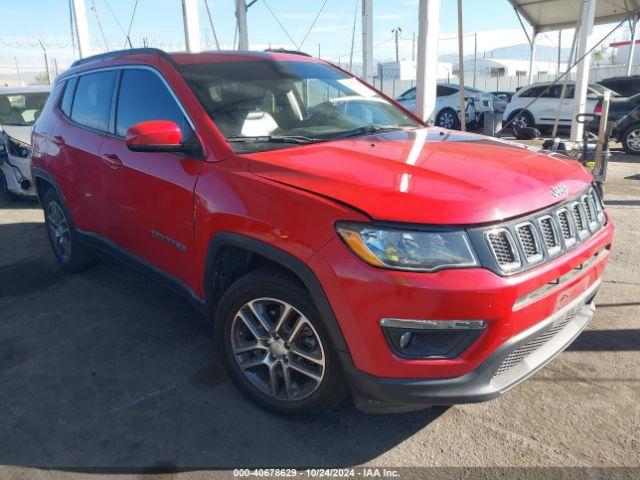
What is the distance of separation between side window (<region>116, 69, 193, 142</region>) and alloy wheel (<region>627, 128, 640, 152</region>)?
10884 mm

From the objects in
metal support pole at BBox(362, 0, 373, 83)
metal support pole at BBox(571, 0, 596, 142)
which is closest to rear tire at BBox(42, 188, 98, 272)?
metal support pole at BBox(362, 0, 373, 83)

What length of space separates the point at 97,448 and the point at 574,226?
2.47 meters

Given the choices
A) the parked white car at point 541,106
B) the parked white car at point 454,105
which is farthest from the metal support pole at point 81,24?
the parked white car at point 541,106

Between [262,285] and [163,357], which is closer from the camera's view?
[262,285]

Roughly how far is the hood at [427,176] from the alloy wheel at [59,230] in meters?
2.82

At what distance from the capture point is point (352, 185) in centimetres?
230

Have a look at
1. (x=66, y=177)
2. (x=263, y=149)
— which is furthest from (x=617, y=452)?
(x=66, y=177)

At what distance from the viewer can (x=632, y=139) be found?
11.2 metres

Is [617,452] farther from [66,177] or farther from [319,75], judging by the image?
[66,177]

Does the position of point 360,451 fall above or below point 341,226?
below

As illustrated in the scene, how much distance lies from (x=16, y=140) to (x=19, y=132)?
301mm

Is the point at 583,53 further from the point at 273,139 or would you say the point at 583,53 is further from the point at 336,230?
the point at 336,230

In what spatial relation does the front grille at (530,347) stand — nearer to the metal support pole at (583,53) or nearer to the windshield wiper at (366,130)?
the windshield wiper at (366,130)

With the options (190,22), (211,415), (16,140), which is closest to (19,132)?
(16,140)
